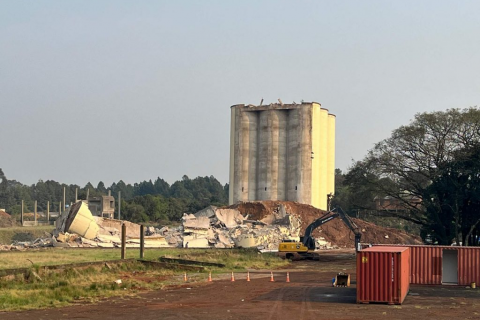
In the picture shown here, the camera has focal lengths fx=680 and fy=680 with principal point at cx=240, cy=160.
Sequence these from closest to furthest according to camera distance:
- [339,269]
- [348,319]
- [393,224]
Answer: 1. [348,319]
2. [339,269]
3. [393,224]

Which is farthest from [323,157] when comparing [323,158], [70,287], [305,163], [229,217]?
[70,287]

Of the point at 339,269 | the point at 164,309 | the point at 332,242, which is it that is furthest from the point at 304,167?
the point at 164,309

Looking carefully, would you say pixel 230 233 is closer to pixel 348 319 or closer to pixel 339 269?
pixel 339 269

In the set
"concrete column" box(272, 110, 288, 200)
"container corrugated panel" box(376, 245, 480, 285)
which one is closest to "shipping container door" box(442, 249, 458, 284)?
"container corrugated panel" box(376, 245, 480, 285)

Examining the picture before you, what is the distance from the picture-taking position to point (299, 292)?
32031 mm

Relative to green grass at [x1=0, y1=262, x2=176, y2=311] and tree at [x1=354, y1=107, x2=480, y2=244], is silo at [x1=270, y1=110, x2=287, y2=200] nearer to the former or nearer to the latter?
tree at [x1=354, y1=107, x2=480, y2=244]

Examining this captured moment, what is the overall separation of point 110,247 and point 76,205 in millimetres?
6200

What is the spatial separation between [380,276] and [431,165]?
40933mm

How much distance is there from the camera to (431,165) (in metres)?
66.1

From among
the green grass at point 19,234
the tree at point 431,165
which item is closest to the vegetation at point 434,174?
the tree at point 431,165

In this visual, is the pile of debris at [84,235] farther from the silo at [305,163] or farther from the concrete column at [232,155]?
the silo at [305,163]

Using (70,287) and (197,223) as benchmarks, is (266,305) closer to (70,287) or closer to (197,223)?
(70,287)

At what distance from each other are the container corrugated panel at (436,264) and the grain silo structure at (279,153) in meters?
59.8

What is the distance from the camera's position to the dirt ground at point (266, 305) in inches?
943
